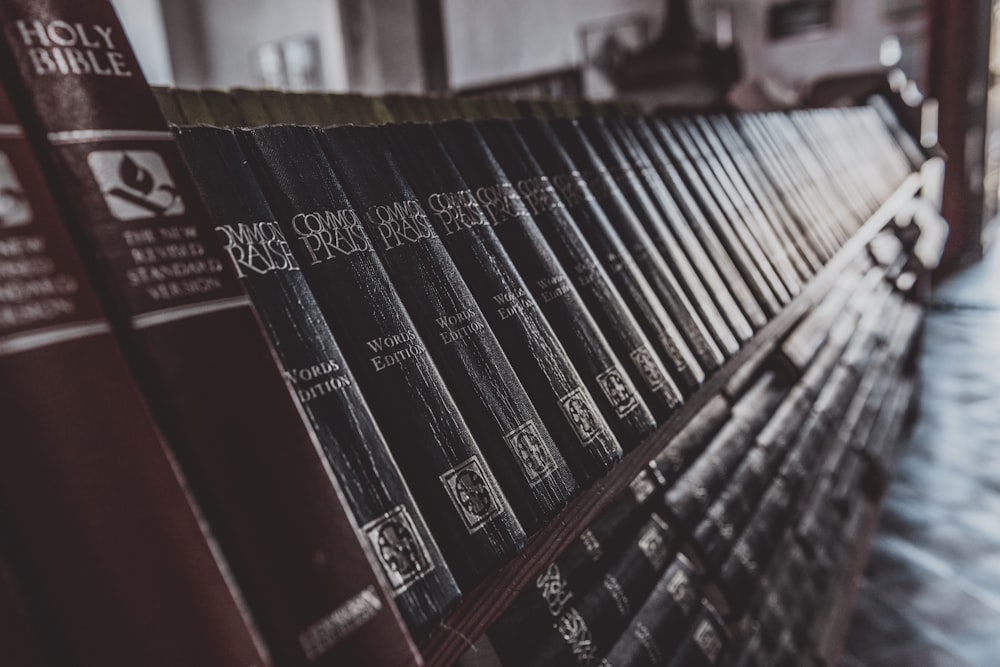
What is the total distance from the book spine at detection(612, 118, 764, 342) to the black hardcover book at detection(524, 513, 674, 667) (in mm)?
267

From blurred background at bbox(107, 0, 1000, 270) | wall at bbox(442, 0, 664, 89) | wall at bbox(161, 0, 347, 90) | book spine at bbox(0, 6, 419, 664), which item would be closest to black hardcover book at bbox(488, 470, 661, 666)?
book spine at bbox(0, 6, 419, 664)

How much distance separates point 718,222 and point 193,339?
803mm

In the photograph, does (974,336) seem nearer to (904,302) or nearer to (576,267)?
(904,302)

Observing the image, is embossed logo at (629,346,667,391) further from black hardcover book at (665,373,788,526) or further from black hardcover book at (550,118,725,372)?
black hardcover book at (665,373,788,526)

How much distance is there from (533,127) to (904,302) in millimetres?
2598

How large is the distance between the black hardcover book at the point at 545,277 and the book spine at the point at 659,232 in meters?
0.21

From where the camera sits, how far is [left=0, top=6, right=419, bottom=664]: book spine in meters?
0.28

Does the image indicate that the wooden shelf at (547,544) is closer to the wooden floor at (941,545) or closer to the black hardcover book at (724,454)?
the black hardcover book at (724,454)

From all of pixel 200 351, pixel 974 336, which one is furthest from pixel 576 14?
pixel 200 351

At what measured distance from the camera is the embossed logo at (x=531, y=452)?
0.49 m

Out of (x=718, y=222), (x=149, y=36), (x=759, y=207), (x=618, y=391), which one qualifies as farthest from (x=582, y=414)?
(x=149, y=36)

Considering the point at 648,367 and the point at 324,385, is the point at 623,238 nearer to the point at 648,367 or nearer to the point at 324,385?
the point at 648,367

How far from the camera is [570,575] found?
0.70 metres

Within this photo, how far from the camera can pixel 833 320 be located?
173 cm
